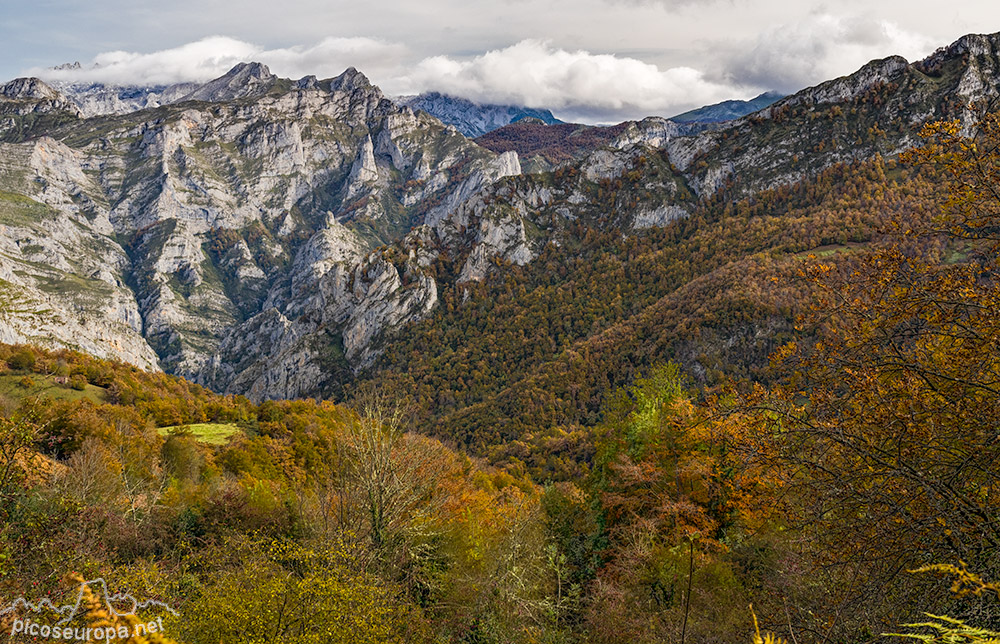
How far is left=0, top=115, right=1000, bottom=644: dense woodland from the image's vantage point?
6.42m

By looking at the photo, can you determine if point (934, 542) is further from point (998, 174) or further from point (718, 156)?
point (718, 156)

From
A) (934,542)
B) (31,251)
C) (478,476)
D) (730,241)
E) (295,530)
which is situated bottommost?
(478,476)

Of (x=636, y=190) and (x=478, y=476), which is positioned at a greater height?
(x=636, y=190)

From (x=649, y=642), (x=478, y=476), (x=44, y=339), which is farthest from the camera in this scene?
(x=44, y=339)

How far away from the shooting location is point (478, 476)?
46906 mm

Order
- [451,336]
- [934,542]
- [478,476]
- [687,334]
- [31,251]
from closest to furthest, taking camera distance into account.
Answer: [934,542] → [478,476] → [687,334] → [451,336] → [31,251]

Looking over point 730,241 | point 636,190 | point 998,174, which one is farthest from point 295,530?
point 636,190

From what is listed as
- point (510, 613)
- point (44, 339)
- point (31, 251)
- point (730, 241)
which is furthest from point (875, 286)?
point (31, 251)

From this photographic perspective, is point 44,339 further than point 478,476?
Yes

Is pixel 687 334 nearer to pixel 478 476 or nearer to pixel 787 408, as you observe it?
pixel 478 476

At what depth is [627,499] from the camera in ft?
75.0

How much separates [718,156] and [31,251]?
29029 cm

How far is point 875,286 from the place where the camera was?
791cm

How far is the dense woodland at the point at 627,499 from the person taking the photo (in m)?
6.42
